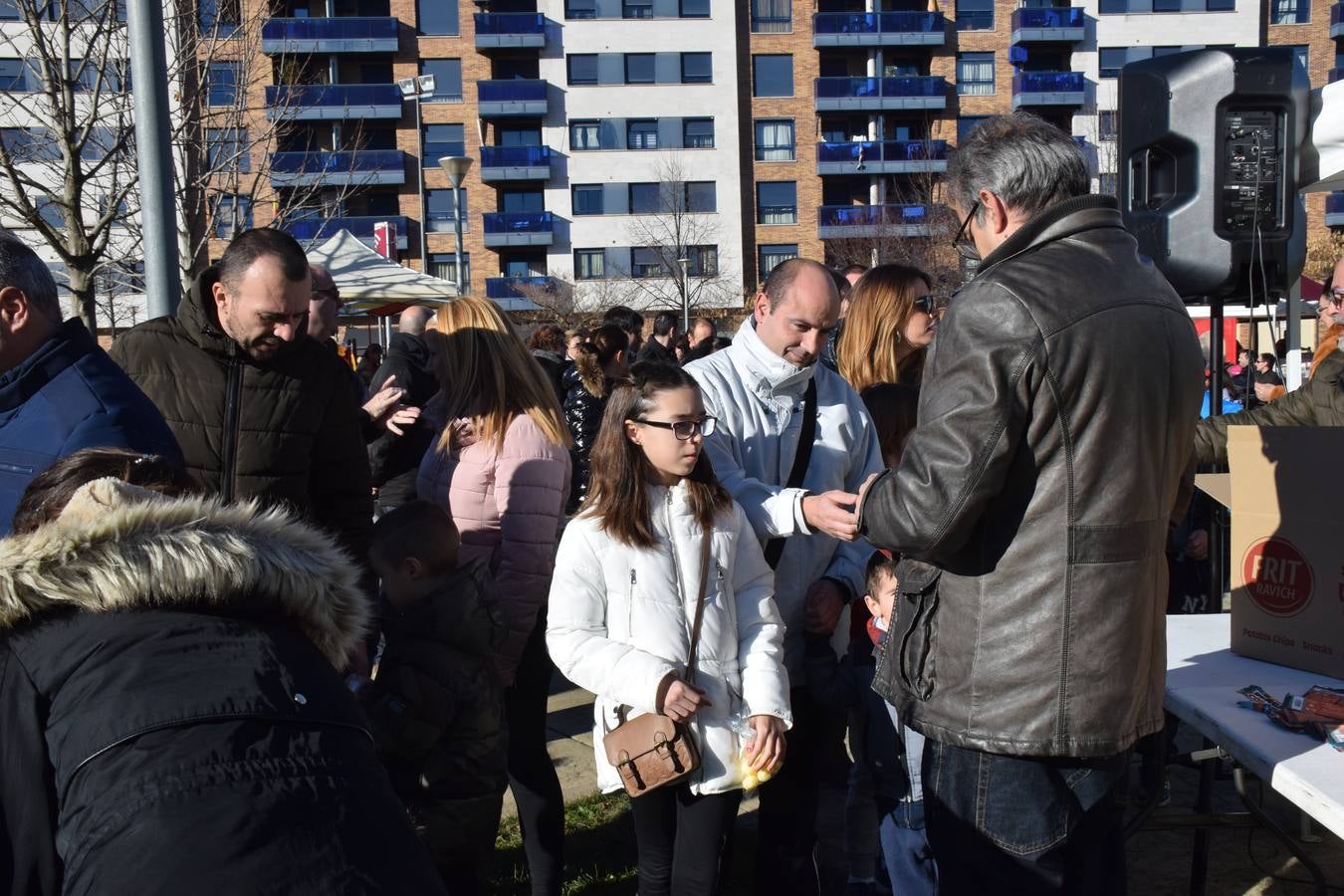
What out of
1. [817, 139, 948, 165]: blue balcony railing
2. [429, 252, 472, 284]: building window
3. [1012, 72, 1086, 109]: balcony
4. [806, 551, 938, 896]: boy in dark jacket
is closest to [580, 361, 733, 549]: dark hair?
[806, 551, 938, 896]: boy in dark jacket

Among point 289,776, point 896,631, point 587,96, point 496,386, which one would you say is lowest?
point 896,631

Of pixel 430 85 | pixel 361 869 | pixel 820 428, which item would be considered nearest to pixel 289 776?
pixel 361 869

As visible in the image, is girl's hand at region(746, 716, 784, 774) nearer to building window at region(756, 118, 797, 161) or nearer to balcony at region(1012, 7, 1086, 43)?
building window at region(756, 118, 797, 161)

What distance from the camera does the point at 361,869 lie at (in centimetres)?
121

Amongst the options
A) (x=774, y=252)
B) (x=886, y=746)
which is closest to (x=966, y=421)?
(x=886, y=746)

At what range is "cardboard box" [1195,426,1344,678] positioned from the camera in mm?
2666

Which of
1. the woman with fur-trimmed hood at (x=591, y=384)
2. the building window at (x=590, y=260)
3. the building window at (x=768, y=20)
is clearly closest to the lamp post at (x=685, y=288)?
the building window at (x=590, y=260)

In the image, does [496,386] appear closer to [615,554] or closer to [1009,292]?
[615,554]

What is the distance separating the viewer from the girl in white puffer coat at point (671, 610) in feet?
9.06

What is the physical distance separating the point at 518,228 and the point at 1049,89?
23.7m

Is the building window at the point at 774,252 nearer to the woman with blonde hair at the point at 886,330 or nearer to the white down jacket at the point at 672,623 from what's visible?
the woman with blonde hair at the point at 886,330

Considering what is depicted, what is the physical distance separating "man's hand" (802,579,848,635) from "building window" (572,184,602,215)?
4403 centimetres

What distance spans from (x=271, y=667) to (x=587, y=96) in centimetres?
4662

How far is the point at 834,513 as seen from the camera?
2641 mm
